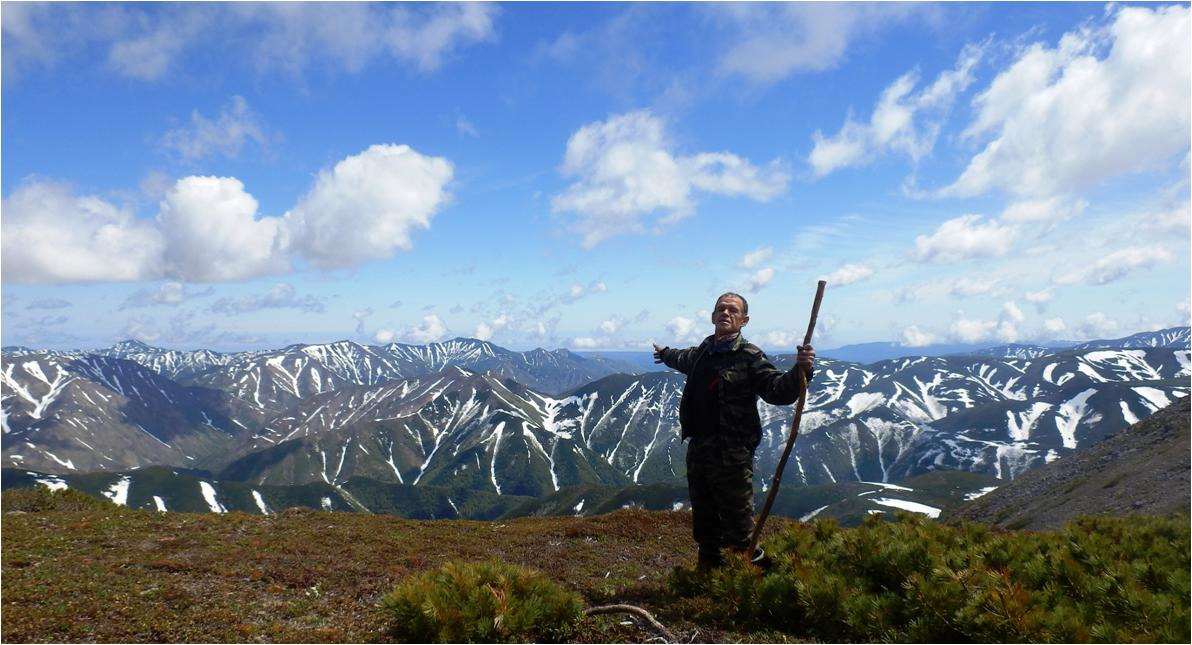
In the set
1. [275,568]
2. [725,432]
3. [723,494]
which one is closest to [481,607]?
[723,494]

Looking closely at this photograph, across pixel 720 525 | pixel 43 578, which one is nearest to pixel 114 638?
pixel 43 578

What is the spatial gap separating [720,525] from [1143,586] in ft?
19.1

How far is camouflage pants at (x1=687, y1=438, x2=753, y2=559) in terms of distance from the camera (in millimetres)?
9789

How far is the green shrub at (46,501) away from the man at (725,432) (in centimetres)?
2255

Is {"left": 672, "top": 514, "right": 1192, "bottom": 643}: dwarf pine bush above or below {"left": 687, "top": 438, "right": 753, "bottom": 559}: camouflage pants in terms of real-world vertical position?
below

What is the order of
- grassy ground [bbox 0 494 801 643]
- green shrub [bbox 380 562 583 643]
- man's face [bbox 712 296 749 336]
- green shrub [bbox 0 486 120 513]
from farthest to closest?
green shrub [bbox 0 486 120 513] < man's face [bbox 712 296 749 336] < grassy ground [bbox 0 494 801 643] < green shrub [bbox 380 562 583 643]

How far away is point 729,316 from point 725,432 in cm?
197

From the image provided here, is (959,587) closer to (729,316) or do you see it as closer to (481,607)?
(729,316)

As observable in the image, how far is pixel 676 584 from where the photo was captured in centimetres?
998

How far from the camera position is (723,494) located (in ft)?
32.4

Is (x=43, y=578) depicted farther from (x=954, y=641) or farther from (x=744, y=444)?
(x=954, y=641)

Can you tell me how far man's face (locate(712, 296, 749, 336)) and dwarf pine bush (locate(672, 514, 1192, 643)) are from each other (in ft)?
12.3

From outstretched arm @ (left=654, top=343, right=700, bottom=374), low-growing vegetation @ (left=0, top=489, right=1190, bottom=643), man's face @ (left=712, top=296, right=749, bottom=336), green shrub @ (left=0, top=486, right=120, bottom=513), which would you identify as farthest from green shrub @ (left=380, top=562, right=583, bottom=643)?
green shrub @ (left=0, top=486, right=120, bottom=513)

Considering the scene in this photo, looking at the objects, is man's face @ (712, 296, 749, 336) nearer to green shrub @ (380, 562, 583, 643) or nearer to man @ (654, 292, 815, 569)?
man @ (654, 292, 815, 569)
